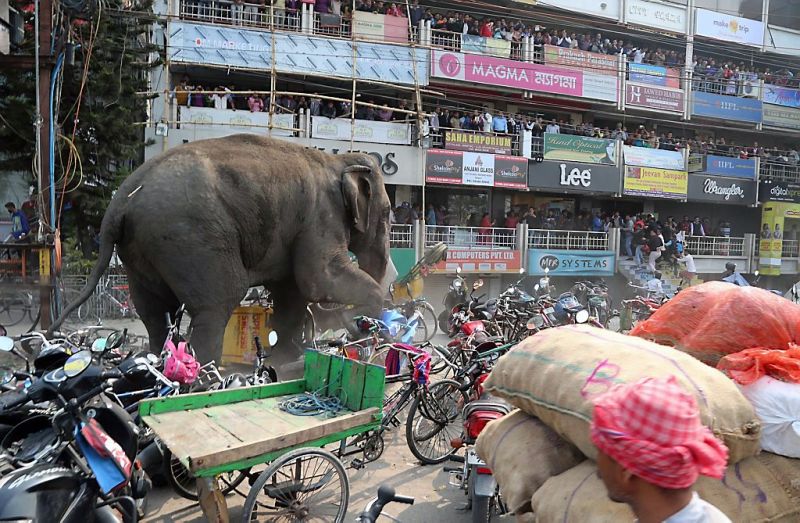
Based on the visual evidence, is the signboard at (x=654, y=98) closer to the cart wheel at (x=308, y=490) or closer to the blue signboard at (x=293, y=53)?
the blue signboard at (x=293, y=53)

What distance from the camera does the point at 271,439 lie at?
3232mm

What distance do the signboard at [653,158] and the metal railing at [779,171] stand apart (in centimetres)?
473

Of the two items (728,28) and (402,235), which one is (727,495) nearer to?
(402,235)

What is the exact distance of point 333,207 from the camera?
6.68 meters

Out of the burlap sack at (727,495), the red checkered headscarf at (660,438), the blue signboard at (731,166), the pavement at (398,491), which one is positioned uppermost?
the blue signboard at (731,166)

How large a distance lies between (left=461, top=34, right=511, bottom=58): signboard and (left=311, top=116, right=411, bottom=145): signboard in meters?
4.02

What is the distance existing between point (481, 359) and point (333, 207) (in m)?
2.68

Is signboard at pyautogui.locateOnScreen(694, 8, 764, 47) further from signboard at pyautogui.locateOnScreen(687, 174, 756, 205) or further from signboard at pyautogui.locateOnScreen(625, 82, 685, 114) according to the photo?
signboard at pyautogui.locateOnScreen(687, 174, 756, 205)

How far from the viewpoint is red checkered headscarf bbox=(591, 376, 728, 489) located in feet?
4.59

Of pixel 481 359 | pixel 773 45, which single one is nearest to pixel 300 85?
pixel 481 359

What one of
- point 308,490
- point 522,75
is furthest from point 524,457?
point 522,75

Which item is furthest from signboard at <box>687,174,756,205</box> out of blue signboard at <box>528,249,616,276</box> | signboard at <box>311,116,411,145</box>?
signboard at <box>311,116,411,145</box>

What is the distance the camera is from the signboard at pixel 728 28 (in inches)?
933

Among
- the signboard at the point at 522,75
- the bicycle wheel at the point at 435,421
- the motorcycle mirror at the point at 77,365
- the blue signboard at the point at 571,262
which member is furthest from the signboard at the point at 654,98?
the motorcycle mirror at the point at 77,365
